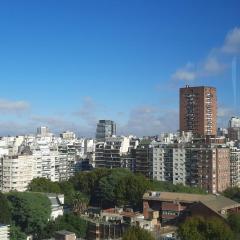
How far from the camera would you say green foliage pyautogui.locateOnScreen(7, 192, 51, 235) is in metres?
17.0

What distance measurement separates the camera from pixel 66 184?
23.5 m

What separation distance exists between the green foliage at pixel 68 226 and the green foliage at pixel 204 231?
3713 millimetres

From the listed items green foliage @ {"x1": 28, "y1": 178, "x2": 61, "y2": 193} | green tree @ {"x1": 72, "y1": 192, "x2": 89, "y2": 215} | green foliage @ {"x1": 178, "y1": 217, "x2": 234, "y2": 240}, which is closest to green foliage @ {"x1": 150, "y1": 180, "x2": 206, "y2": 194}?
green tree @ {"x1": 72, "y1": 192, "x2": 89, "y2": 215}

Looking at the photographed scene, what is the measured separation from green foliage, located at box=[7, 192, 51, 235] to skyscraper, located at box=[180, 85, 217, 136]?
1693 centimetres

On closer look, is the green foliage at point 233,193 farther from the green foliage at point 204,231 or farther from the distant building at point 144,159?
the green foliage at point 204,231

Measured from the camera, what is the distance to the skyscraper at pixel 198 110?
33.2 metres

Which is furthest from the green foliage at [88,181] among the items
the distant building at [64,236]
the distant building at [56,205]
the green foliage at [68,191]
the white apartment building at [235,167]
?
the distant building at [64,236]

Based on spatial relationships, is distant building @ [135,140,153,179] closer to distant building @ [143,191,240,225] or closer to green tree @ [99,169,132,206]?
green tree @ [99,169,132,206]

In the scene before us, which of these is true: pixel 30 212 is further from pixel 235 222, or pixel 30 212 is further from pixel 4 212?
pixel 235 222

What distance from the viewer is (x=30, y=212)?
17094 millimetres

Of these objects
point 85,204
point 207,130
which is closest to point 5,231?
point 85,204

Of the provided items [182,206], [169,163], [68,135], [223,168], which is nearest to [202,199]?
[182,206]

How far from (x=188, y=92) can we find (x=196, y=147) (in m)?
8.17

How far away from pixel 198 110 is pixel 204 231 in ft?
66.2
